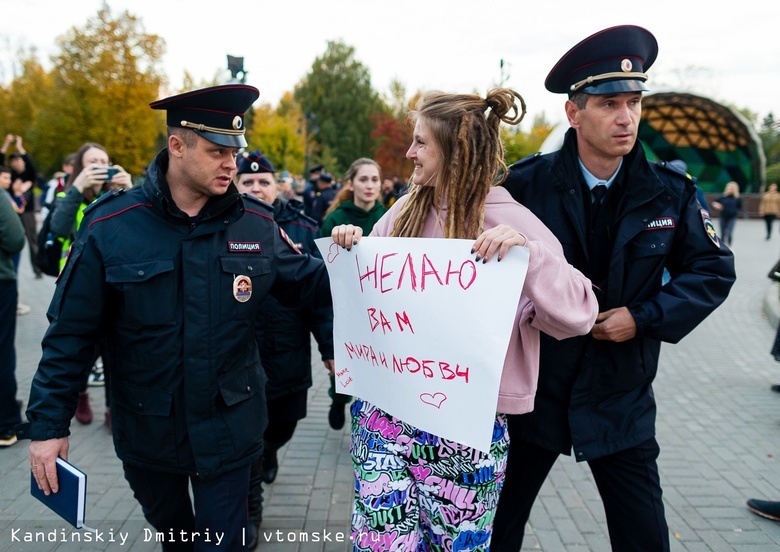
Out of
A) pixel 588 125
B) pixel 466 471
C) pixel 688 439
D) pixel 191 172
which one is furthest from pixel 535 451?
pixel 688 439

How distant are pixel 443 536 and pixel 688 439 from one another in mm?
3571

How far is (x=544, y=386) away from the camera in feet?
7.72

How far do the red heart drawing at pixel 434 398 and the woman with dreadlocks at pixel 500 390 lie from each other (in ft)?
0.43

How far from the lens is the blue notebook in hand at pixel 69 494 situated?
6.80 feet

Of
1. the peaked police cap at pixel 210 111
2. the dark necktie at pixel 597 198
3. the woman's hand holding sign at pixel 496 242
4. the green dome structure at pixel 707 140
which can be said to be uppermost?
the green dome structure at pixel 707 140

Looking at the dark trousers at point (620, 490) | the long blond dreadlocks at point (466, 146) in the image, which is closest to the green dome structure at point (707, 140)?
the dark trousers at point (620, 490)

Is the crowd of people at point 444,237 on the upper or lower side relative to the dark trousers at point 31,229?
upper

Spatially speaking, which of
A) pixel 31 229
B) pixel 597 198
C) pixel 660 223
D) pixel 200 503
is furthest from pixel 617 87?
pixel 31 229

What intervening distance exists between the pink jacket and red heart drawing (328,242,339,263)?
33 centimetres

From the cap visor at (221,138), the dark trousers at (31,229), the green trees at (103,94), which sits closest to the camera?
the cap visor at (221,138)

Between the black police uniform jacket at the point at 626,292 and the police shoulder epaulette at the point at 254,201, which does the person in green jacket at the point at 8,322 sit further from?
the black police uniform jacket at the point at 626,292

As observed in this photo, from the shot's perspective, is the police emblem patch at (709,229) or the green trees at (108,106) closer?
the police emblem patch at (709,229)

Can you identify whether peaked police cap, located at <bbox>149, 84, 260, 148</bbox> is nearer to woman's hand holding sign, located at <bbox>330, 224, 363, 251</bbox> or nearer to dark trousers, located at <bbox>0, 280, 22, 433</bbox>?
woman's hand holding sign, located at <bbox>330, 224, 363, 251</bbox>

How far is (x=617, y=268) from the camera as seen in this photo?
2236mm
